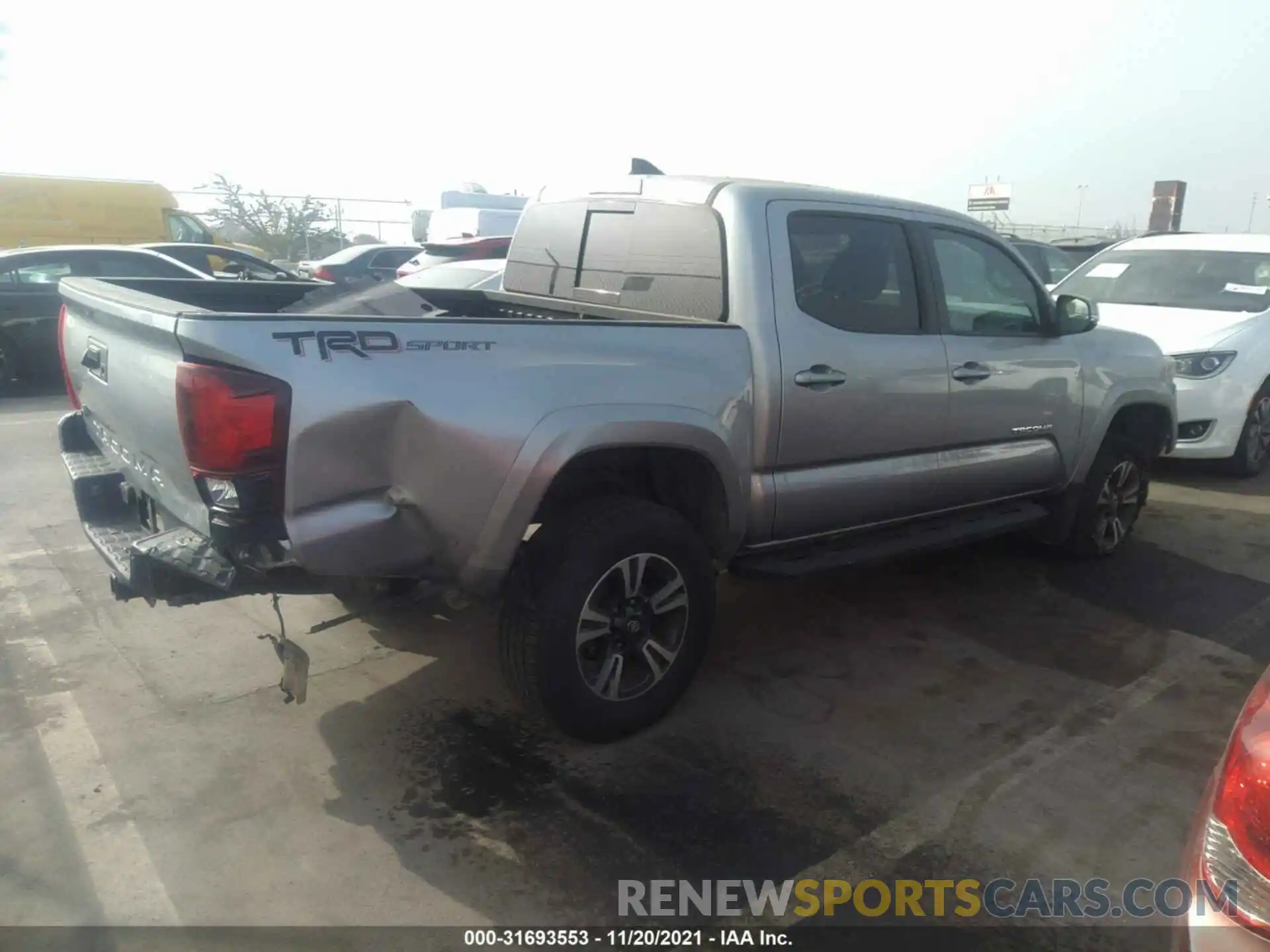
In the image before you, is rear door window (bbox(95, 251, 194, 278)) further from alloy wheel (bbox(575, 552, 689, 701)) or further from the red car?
the red car

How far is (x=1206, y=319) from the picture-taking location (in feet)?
24.2

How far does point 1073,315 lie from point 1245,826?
3.68 metres

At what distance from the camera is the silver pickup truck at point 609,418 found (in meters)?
2.76

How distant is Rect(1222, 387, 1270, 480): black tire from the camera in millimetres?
7324

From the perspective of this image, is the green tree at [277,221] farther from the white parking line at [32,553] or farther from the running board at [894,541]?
the running board at [894,541]

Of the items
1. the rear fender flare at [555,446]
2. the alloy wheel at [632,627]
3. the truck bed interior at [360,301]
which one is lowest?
the alloy wheel at [632,627]

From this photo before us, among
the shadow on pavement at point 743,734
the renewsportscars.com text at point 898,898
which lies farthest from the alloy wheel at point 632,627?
the renewsportscars.com text at point 898,898

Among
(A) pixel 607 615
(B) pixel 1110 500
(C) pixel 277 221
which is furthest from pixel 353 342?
(C) pixel 277 221

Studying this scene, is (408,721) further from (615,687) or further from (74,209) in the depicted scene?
(74,209)

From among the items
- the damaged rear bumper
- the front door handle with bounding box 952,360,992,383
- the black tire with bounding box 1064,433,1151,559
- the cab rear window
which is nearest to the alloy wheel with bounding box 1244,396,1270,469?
the black tire with bounding box 1064,433,1151,559

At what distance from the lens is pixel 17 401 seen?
9.65 meters

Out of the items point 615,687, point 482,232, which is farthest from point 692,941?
point 482,232

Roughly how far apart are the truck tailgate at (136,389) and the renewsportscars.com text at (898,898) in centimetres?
169

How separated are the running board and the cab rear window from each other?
1008mm
